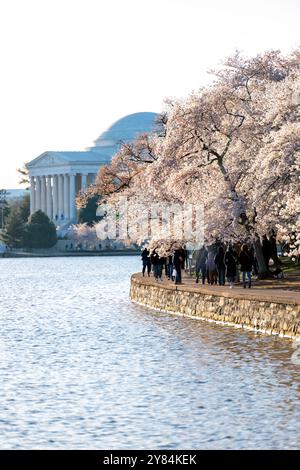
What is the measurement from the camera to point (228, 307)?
38281 mm

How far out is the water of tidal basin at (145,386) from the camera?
61.1 ft

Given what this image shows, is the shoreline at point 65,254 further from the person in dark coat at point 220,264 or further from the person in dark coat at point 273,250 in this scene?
the person in dark coat at point 220,264

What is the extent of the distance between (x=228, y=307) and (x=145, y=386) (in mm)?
14820

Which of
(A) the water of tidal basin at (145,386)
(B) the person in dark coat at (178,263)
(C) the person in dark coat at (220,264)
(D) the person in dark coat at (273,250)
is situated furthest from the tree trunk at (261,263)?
(A) the water of tidal basin at (145,386)

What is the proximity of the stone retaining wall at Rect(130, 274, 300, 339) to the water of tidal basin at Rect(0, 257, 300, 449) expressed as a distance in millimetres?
589

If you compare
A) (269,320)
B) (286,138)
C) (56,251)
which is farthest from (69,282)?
(56,251)

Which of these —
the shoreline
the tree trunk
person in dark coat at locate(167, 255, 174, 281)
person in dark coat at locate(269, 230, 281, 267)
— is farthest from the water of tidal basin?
the shoreline

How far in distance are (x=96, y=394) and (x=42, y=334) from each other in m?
13.2

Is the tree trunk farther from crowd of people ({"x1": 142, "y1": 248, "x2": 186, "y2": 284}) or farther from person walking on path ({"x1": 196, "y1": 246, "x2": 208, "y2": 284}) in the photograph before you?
crowd of people ({"x1": 142, "y1": 248, "x2": 186, "y2": 284})

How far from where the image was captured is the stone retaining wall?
33188mm

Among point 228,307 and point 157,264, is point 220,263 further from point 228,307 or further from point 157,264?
point 228,307

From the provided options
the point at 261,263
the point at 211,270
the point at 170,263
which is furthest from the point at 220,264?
the point at 170,263

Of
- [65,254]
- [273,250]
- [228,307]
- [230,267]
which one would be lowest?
[228,307]
